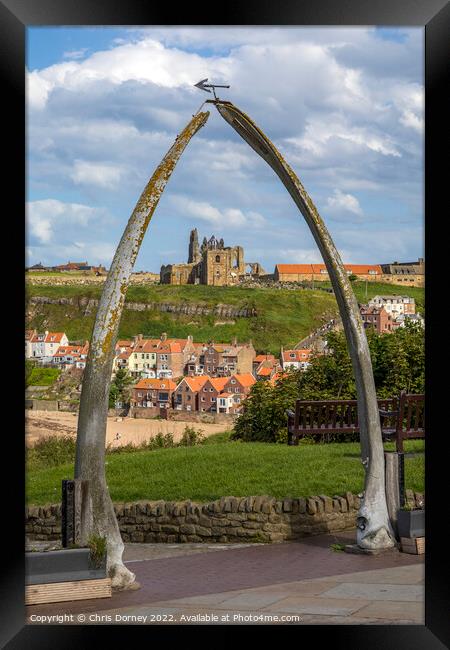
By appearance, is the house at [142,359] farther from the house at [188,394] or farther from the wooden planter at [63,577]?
the wooden planter at [63,577]

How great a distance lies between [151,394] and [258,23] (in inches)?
1451

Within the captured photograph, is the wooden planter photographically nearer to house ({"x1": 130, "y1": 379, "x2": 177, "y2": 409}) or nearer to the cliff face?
house ({"x1": 130, "y1": 379, "x2": 177, "y2": 409})

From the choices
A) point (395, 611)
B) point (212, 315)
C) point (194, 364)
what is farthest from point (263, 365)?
point (212, 315)

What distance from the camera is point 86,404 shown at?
7.16m

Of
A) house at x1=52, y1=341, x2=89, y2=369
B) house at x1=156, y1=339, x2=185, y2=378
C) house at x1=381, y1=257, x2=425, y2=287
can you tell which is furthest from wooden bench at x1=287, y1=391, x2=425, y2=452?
house at x1=381, y1=257, x2=425, y2=287

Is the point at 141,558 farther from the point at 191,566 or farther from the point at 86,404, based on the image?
the point at 86,404

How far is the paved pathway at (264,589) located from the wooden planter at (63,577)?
0.09 m

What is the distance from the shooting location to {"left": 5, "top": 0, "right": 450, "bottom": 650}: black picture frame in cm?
566

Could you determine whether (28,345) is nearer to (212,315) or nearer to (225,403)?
(225,403)

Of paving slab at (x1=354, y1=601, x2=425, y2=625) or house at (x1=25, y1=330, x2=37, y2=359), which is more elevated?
house at (x1=25, y1=330, x2=37, y2=359)

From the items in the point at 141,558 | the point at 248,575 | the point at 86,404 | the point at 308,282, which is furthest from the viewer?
the point at 308,282

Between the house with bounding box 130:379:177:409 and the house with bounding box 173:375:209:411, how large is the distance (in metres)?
0.51
